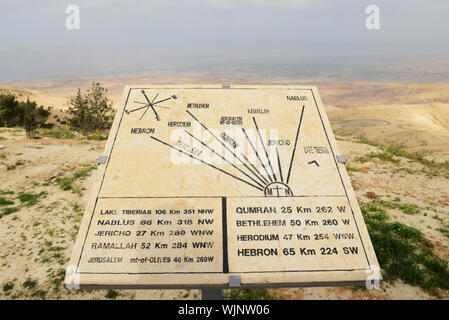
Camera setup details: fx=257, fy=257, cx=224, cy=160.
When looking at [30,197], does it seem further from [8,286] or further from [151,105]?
[151,105]

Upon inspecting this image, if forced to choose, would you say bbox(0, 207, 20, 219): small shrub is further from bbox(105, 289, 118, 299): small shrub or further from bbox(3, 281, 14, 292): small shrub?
bbox(105, 289, 118, 299): small shrub

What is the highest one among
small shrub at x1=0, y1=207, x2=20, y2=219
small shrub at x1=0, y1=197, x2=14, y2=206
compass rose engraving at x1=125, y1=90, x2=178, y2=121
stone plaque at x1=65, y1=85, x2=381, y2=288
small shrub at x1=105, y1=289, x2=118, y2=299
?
compass rose engraving at x1=125, y1=90, x2=178, y2=121

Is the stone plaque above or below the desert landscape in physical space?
above

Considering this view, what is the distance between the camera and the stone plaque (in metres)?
2.75

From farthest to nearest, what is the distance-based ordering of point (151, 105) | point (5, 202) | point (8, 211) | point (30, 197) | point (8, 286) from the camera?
point (30, 197) → point (5, 202) → point (8, 211) → point (8, 286) → point (151, 105)

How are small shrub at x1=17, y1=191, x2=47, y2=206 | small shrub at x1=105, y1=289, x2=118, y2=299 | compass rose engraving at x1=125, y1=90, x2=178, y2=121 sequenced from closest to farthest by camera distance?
compass rose engraving at x1=125, y1=90, x2=178, y2=121 → small shrub at x1=105, y1=289, x2=118, y2=299 → small shrub at x1=17, y1=191, x2=47, y2=206

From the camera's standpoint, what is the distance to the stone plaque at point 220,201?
2.75 meters

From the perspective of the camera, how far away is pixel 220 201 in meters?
3.20

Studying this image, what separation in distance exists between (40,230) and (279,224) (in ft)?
19.5

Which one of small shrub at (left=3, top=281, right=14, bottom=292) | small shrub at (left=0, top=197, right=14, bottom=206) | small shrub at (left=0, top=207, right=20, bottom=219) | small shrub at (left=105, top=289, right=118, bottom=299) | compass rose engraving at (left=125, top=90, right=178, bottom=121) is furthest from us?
small shrub at (left=0, top=197, right=14, bottom=206)

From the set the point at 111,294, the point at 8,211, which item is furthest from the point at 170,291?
the point at 8,211

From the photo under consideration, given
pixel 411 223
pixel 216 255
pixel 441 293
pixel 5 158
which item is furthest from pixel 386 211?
pixel 5 158

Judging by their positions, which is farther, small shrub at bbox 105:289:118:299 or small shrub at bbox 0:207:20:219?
small shrub at bbox 0:207:20:219

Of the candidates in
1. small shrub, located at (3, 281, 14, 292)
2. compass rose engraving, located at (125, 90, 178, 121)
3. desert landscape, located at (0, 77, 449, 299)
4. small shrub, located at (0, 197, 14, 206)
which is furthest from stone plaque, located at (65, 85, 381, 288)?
small shrub, located at (0, 197, 14, 206)
